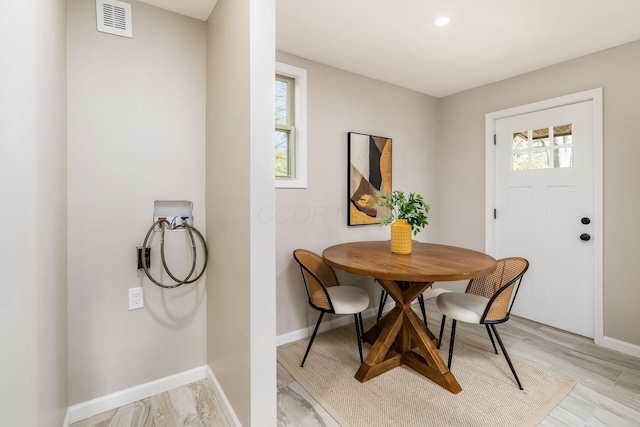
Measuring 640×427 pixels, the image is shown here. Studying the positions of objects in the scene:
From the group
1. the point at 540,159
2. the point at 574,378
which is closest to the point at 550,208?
the point at 540,159

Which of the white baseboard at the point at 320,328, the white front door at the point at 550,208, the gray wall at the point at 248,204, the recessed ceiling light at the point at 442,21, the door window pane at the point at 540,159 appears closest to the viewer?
the gray wall at the point at 248,204

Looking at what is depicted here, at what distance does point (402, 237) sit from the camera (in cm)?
228

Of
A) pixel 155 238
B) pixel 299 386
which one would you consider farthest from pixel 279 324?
pixel 155 238

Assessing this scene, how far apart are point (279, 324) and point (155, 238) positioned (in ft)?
4.04

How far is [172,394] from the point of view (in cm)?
187

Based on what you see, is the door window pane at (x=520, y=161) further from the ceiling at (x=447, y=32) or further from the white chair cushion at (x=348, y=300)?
the white chair cushion at (x=348, y=300)

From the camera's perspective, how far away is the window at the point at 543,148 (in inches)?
109

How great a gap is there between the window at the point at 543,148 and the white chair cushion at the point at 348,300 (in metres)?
2.23

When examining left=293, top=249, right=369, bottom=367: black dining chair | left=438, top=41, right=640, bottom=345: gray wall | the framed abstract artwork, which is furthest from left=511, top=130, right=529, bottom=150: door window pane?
left=293, top=249, right=369, bottom=367: black dining chair

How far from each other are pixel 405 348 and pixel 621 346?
181cm

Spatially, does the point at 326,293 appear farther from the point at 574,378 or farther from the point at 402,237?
the point at 574,378

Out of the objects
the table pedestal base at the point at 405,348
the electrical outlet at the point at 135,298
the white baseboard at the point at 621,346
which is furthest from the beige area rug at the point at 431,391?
the electrical outlet at the point at 135,298

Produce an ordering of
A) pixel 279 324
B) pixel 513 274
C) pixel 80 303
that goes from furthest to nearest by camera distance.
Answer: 1. pixel 279 324
2. pixel 513 274
3. pixel 80 303

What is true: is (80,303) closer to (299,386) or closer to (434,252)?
(299,386)
